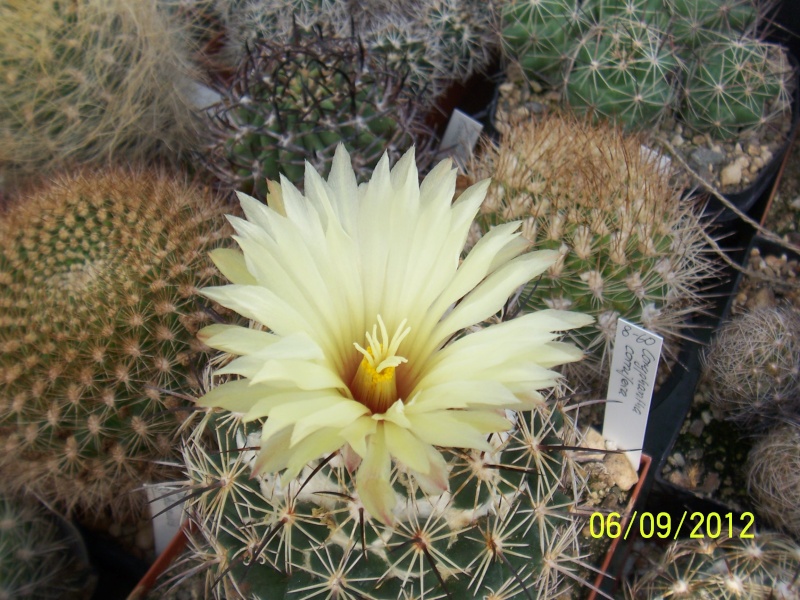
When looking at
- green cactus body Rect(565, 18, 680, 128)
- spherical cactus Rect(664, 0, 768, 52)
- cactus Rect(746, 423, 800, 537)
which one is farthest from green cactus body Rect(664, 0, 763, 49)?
cactus Rect(746, 423, 800, 537)

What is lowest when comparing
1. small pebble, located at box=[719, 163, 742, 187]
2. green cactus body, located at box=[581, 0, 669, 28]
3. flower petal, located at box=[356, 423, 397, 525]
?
small pebble, located at box=[719, 163, 742, 187]

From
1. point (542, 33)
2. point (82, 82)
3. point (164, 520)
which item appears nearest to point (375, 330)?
point (164, 520)

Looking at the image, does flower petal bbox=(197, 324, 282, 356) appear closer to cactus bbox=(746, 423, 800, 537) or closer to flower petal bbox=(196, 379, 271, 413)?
flower petal bbox=(196, 379, 271, 413)

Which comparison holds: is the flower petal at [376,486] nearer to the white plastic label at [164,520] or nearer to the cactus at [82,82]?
the white plastic label at [164,520]

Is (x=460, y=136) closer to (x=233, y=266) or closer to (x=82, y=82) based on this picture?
(x=82, y=82)
